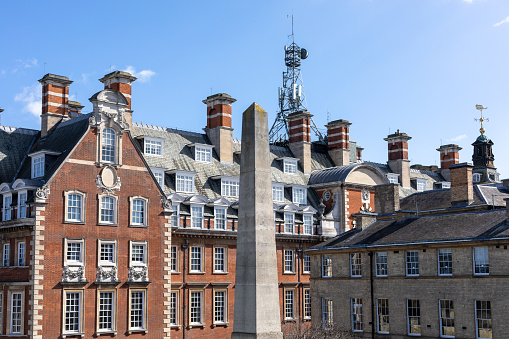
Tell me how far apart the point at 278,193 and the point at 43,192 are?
1994cm

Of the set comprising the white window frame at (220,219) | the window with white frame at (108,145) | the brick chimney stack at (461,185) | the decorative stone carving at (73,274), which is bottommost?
the decorative stone carving at (73,274)

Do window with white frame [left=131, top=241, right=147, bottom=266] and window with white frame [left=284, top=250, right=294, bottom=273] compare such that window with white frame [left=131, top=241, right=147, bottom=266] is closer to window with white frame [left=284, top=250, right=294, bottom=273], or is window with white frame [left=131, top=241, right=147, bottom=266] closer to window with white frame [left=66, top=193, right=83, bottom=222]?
window with white frame [left=66, top=193, right=83, bottom=222]

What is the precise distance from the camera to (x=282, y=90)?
73.6 meters

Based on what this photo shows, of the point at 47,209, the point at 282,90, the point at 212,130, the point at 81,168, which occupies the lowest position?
the point at 47,209

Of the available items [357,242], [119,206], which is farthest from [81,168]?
[357,242]

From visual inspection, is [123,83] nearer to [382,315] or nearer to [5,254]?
[5,254]

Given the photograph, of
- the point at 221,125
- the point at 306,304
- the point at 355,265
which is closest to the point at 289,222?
the point at 306,304

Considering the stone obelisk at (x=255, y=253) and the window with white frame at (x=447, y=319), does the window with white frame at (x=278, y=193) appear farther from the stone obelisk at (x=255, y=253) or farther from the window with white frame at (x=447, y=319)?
the stone obelisk at (x=255, y=253)

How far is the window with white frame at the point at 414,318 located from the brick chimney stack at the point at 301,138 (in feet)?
73.9

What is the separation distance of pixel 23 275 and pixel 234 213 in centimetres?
1586

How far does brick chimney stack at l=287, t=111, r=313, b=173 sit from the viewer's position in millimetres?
57719

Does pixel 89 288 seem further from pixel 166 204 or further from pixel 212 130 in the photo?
pixel 212 130

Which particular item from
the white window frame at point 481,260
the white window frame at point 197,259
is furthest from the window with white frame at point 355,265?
the white window frame at point 197,259

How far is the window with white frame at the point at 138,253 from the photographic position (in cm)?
4109
